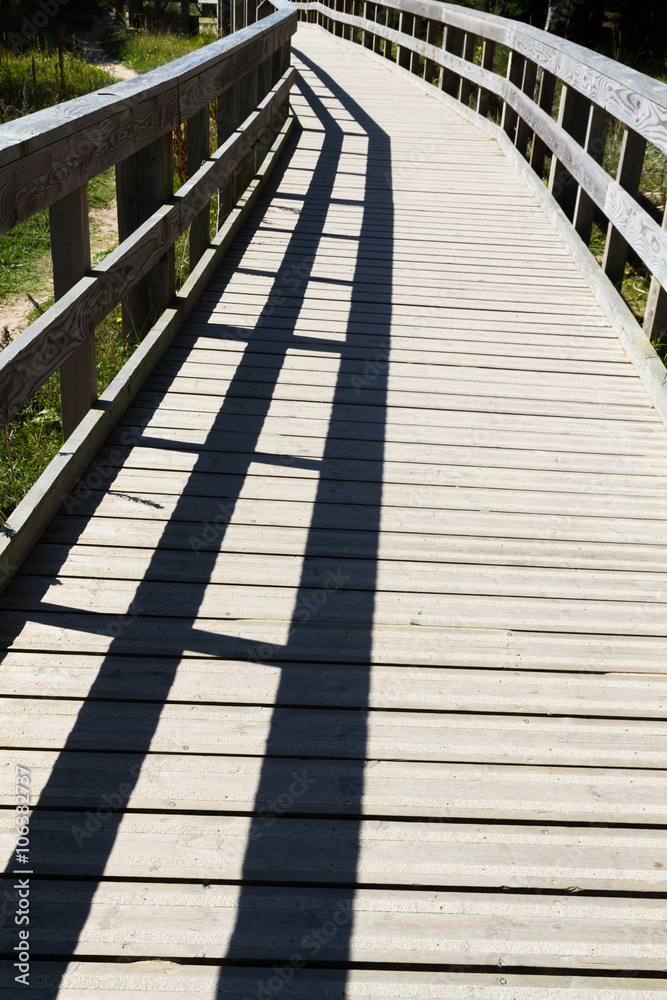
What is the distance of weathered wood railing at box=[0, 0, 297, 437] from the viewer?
8.79 ft

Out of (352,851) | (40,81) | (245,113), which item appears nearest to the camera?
(352,851)

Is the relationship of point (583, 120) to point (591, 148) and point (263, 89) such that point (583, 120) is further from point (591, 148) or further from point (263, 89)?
point (263, 89)

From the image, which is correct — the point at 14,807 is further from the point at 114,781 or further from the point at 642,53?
the point at 642,53

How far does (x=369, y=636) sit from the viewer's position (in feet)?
9.20

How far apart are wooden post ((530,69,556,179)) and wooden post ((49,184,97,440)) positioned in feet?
16.5

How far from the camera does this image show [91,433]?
11.7ft

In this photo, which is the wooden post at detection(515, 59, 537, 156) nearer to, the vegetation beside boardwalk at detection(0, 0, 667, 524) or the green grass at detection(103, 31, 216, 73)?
the vegetation beside boardwalk at detection(0, 0, 667, 524)

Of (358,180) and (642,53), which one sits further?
(642,53)

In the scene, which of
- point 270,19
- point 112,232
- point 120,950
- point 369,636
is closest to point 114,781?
point 120,950

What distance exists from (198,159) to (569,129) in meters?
2.67

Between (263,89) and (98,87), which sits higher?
(263,89)

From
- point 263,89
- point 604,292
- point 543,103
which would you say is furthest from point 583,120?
point 263,89

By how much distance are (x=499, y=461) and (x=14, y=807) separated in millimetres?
2295

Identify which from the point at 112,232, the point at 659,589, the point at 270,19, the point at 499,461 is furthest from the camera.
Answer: the point at 112,232
